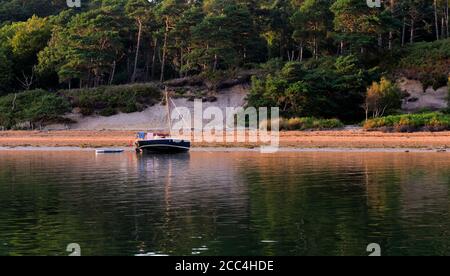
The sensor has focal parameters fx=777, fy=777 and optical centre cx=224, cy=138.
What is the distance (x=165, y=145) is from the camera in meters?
51.8

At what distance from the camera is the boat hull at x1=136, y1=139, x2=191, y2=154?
5138 cm

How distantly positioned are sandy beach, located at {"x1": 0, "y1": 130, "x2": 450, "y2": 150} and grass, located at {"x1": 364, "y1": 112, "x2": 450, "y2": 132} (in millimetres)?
1338

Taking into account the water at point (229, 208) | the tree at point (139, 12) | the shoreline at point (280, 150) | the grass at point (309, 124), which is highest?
the tree at point (139, 12)

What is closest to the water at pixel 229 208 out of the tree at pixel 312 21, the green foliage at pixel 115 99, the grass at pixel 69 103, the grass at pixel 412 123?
the grass at pixel 412 123

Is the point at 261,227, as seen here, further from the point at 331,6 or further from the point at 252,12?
the point at 252,12

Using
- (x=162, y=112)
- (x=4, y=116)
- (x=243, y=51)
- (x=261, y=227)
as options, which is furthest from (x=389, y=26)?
(x=261, y=227)

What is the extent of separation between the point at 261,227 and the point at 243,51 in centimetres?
5869

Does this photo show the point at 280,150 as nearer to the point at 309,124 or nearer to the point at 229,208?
the point at 309,124

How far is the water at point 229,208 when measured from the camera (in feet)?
62.6

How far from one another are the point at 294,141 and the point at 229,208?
101 ft

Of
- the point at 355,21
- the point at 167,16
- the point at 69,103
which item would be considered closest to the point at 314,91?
the point at 355,21

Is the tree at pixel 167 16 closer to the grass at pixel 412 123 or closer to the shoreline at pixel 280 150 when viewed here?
the shoreline at pixel 280 150

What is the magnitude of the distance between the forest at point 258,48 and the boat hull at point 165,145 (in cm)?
1363

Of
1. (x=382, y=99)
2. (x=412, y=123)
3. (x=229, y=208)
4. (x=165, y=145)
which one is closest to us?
(x=229, y=208)
